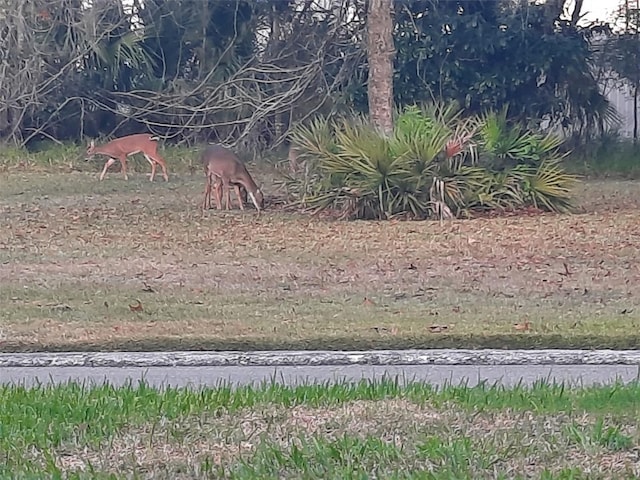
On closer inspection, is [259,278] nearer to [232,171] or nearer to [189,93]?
[232,171]

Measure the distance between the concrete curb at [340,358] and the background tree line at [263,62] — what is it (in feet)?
50.9

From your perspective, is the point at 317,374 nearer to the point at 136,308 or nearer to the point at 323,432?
the point at 323,432

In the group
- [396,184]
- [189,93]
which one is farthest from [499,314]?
[189,93]

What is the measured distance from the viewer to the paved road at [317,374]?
7562mm

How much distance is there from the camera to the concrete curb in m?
8.14

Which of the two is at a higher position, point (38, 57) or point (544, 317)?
point (38, 57)

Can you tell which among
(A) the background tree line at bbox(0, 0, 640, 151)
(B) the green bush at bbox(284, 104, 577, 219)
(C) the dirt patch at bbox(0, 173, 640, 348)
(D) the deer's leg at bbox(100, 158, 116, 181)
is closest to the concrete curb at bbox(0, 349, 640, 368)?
(C) the dirt patch at bbox(0, 173, 640, 348)

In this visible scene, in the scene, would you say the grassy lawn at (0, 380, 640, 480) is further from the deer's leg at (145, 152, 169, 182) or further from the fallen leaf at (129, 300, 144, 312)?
the deer's leg at (145, 152, 169, 182)

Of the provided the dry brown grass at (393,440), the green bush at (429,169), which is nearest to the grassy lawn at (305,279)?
the green bush at (429,169)

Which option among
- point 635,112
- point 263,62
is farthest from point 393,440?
point 635,112

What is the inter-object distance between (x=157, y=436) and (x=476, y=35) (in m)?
20.5

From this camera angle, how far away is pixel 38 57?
80.4ft

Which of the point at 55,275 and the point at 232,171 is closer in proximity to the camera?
the point at 55,275

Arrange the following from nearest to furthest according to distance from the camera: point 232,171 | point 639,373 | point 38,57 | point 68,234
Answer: point 639,373 → point 68,234 → point 232,171 → point 38,57
